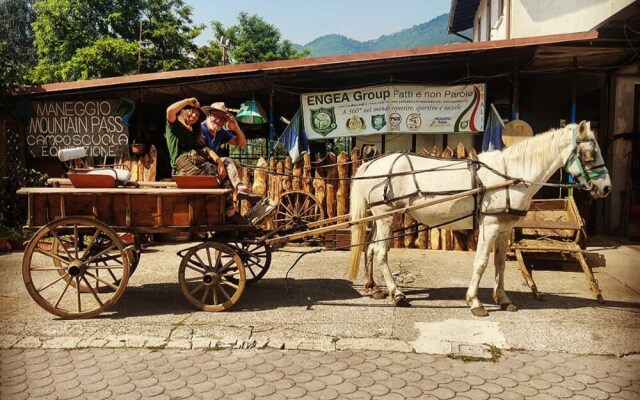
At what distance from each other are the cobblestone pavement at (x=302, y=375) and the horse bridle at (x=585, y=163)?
183 centimetres

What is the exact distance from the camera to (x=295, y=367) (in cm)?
415

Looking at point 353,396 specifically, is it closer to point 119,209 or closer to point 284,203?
point 119,209

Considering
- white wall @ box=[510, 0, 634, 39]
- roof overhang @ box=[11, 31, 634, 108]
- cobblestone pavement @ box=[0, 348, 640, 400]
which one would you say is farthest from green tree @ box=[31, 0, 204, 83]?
cobblestone pavement @ box=[0, 348, 640, 400]

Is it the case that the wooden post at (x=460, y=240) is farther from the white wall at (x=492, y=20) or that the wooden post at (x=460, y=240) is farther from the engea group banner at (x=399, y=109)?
the white wall at (x=492, y=20)

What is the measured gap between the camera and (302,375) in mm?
3994

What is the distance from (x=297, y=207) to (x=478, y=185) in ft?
15.4

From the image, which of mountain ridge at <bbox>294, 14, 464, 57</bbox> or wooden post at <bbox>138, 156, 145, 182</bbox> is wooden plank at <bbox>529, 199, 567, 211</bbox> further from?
wooden post at <bbox>138, 156, 145, 182</bbox>

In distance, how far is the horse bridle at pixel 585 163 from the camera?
5097 mm

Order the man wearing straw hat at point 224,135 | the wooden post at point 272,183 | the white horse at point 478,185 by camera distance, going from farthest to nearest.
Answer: the wooden post at point 272,183
the man wearing straw hat at point 224,135
the white horse at point 478,185

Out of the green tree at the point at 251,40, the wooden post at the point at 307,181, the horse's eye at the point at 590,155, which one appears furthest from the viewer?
the green tree at the point at 251,40

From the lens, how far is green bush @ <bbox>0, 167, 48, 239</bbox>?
10.0 meters

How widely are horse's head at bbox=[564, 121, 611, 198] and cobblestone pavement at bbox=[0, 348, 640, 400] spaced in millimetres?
1768

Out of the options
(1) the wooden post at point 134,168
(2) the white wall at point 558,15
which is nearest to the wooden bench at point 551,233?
(2) the white wall at point 558,15

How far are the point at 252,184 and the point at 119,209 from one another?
5.16 metres
